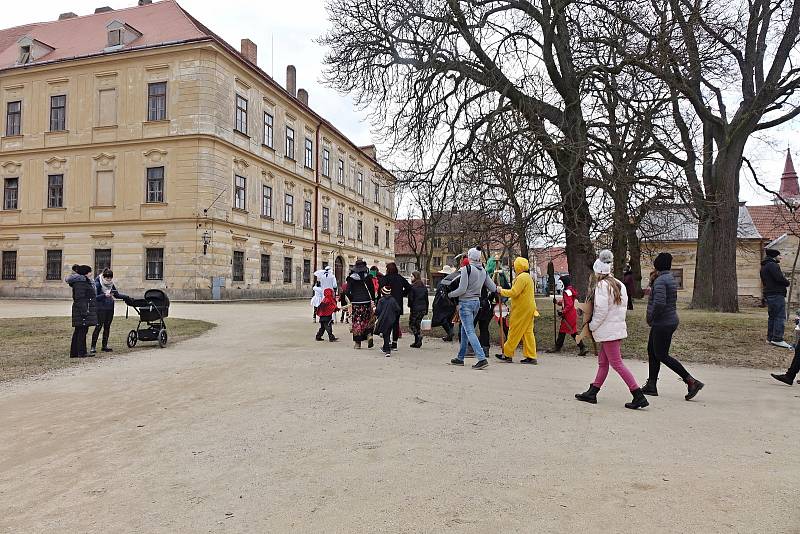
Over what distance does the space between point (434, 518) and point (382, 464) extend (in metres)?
1.01

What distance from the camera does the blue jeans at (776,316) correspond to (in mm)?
11266

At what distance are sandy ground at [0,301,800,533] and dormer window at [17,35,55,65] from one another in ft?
114

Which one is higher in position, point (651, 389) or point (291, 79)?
point (291, 79)

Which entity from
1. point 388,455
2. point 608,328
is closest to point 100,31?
point 608,328

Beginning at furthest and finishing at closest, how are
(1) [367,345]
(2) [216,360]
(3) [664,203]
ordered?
(3) [664,203], (1) [367,345], (2) [216,360]

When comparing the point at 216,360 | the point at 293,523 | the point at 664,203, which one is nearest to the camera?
the point at 293,523

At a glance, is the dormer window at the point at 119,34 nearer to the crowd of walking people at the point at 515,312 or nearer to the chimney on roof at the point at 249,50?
the chimney on roof at the point at 249,50

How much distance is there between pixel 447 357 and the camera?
10344 millimetres

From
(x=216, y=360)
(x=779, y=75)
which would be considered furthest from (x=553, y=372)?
(x=779, y=75)

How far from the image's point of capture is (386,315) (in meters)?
10.8

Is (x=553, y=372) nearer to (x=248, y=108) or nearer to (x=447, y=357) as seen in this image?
(x=447, y=357)

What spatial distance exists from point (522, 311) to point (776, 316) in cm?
606

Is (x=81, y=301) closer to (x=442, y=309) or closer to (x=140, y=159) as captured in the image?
(x=442, y=309)

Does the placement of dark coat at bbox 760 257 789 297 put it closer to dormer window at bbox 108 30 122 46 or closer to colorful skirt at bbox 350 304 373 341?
colorful skirt at bbox 350 304 373 341
